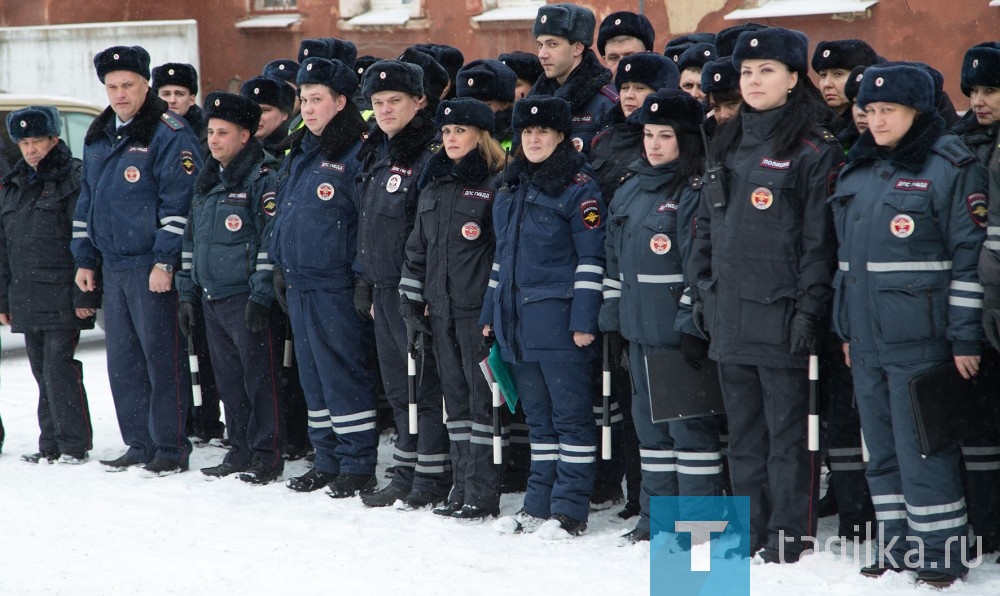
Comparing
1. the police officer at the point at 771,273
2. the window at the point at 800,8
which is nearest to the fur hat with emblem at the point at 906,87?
the police officer at the point at 771,273

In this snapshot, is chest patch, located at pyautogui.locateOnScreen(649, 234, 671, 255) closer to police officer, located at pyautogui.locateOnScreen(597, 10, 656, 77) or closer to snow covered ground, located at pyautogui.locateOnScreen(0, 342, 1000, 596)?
snow covered ground, located at pyautogui.locateOnScreen(0, 342, 1000, 596)

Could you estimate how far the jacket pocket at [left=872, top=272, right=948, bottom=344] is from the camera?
4.88 metres

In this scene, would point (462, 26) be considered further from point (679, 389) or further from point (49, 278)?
point (679, 389)

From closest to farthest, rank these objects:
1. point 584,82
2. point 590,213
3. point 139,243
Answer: point 590,213, point 584,82, point 139,243

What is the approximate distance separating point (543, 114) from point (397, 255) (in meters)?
1.18

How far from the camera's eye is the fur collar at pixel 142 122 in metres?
7.61

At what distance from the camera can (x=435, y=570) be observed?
5.49 metres

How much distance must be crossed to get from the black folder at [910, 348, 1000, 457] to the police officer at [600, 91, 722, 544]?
1042 millimetres

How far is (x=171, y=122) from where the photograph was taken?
25.3 ft

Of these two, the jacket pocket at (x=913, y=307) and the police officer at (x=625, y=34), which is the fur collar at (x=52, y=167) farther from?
the jacket pocket at (x=913, y=307)

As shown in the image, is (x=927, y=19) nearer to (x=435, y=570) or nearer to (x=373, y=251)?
(x=373, y=251)

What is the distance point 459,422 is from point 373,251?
1.03 m

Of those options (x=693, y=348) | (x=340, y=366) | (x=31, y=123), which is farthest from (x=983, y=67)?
(x=31, y=123)

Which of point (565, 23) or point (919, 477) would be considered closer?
point (919, 477)
